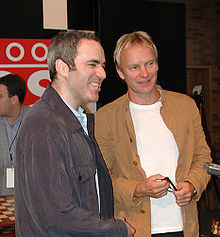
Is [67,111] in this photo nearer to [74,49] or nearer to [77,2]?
[74,49]

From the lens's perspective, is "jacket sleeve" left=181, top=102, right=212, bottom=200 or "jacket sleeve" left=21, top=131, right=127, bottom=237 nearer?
"jacket sleeve" left=21, top=131, right=127, bottom=237

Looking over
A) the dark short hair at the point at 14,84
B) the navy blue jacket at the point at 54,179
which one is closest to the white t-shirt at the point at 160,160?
the navy blue jacket at the point at 54,179

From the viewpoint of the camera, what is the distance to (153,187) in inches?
73.7

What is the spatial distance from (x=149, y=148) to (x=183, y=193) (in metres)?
0.28

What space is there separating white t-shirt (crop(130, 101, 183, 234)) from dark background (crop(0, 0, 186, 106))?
4.80 ft

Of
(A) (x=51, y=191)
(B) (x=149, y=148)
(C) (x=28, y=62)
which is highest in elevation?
(C) (x=28, y=62)

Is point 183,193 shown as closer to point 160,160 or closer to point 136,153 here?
point 160,160

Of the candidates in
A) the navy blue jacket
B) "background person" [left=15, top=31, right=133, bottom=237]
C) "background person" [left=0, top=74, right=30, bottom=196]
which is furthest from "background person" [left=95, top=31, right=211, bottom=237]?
"background person" [left=0, top=74, right=30, bottom=196]

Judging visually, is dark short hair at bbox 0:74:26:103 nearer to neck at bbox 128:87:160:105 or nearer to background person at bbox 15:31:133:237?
neck at bbox 128:87:160:105

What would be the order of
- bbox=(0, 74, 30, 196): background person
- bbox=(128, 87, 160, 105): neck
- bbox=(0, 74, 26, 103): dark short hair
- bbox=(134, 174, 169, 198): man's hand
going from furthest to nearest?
bbox=(0, 74, 26, 103): dark short hair
bbox=(0, 74, 30, 196): background person
bbox=(128, 87, 160, 105): neck
bbox=(134, 174, 169, 198): man's hand

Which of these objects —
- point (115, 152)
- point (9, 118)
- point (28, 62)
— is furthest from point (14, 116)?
point (115, 152)

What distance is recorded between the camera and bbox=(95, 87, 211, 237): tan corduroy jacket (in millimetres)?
2010

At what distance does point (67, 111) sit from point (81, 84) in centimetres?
12

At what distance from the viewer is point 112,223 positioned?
1461 millimetres
